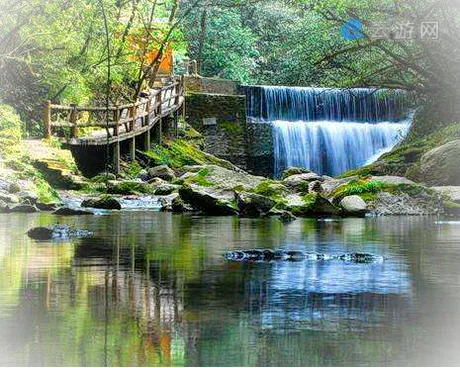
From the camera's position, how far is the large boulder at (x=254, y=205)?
1944cm

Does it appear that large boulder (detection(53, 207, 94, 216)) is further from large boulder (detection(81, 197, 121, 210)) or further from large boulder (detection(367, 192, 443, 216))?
large boulder (detection(367, 192, 443, 216))

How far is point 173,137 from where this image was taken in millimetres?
38094

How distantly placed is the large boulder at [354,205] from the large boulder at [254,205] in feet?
4.85

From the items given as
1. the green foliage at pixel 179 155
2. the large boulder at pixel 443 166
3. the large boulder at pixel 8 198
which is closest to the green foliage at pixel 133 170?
the green foliage at pixel 179 155

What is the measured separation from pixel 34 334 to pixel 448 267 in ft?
15.6

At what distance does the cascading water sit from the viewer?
132 feet

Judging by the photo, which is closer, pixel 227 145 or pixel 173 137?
pixel 173 137

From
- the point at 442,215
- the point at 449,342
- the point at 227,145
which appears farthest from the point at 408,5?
the point at 227,145

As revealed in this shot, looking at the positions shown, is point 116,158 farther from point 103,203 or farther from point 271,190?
point 103,203

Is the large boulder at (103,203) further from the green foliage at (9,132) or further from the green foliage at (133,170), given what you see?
the green foliage at (133,170)

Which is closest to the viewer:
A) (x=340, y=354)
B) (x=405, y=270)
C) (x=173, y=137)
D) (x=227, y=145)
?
(x=340, y=354)

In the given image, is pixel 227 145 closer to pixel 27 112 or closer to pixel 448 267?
pixel 27 112

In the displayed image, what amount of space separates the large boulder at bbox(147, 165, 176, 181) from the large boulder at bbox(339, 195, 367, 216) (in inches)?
376

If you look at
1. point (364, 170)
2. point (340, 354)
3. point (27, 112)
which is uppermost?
point (27, 112)
